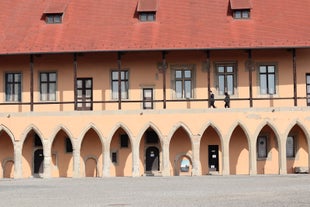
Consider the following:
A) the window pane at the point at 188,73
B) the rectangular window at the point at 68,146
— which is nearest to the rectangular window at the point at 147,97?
the window pane at the point at 188,73

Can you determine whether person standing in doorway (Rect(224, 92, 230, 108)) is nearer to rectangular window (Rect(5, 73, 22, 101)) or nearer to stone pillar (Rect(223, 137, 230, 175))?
stone pillar (Rect(223, 137, 230, 175))

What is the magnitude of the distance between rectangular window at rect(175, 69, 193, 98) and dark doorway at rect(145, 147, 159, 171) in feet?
10.4

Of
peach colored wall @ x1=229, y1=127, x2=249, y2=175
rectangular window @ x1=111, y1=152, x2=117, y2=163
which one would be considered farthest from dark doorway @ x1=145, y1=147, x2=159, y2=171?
peach colored wall @ x1=229, y1=127, x2=249, y2=175

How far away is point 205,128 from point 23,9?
12880mm

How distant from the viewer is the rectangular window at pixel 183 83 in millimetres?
43938

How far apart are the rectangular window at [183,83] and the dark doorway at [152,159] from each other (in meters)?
3.17

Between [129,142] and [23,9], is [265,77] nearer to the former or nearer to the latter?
[129,142]

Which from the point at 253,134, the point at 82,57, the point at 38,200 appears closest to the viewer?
the point at 38,200

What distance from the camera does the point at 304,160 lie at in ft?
141

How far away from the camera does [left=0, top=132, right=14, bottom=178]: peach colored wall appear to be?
1734 inches

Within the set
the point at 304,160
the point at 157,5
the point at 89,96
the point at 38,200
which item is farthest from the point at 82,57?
the point at 38,200

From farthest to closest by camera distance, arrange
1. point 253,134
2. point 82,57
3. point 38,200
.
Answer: point 82,57 → point 253,134 → point 38,200

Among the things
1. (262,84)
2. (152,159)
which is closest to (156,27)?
(262,84)

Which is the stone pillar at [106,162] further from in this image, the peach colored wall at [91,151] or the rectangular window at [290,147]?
the rectangular window at [290,147]
